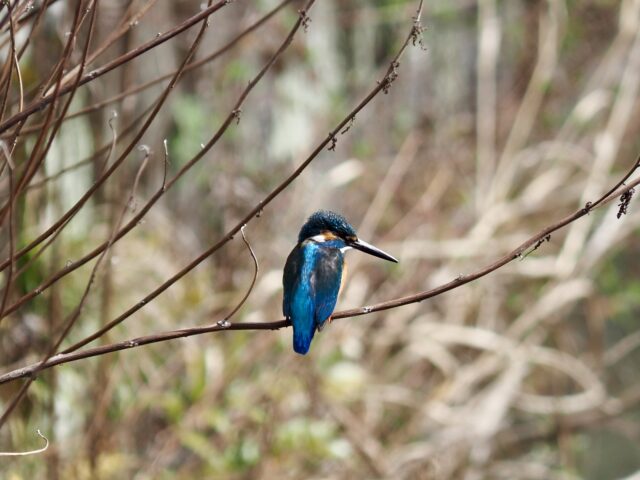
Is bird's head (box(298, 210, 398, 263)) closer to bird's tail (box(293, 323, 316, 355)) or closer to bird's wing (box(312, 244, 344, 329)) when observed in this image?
bird's wing (box(312, 244, 344, 329))

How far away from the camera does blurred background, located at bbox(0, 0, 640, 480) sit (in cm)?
448

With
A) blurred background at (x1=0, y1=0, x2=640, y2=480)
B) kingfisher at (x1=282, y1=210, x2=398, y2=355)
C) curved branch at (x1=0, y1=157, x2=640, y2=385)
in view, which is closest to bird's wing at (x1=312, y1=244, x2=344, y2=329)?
kingfisher at (x1=282, y1=210, x2=398, y2=355)

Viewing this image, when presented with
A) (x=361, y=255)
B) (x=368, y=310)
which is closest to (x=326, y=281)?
(x=368, y=310)

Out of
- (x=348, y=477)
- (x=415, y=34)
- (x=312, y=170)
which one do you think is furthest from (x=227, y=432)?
(x=415, y=34)

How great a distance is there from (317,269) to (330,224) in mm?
118

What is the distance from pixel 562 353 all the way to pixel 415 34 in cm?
449

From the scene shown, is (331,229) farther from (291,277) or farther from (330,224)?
(291,277)

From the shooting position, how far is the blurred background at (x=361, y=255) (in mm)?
4477

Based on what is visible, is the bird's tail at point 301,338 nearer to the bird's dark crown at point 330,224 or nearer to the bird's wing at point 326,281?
the bird's wing at point 326,281

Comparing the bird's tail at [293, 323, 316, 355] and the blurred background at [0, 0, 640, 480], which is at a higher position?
the blurred background at [0, 0, 640, 480]

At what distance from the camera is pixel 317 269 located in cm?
256

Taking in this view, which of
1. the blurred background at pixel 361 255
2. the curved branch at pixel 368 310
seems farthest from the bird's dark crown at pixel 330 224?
the blurred background at pixel 361 255

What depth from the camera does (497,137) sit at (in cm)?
714

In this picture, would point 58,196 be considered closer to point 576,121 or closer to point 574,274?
point 574,274
